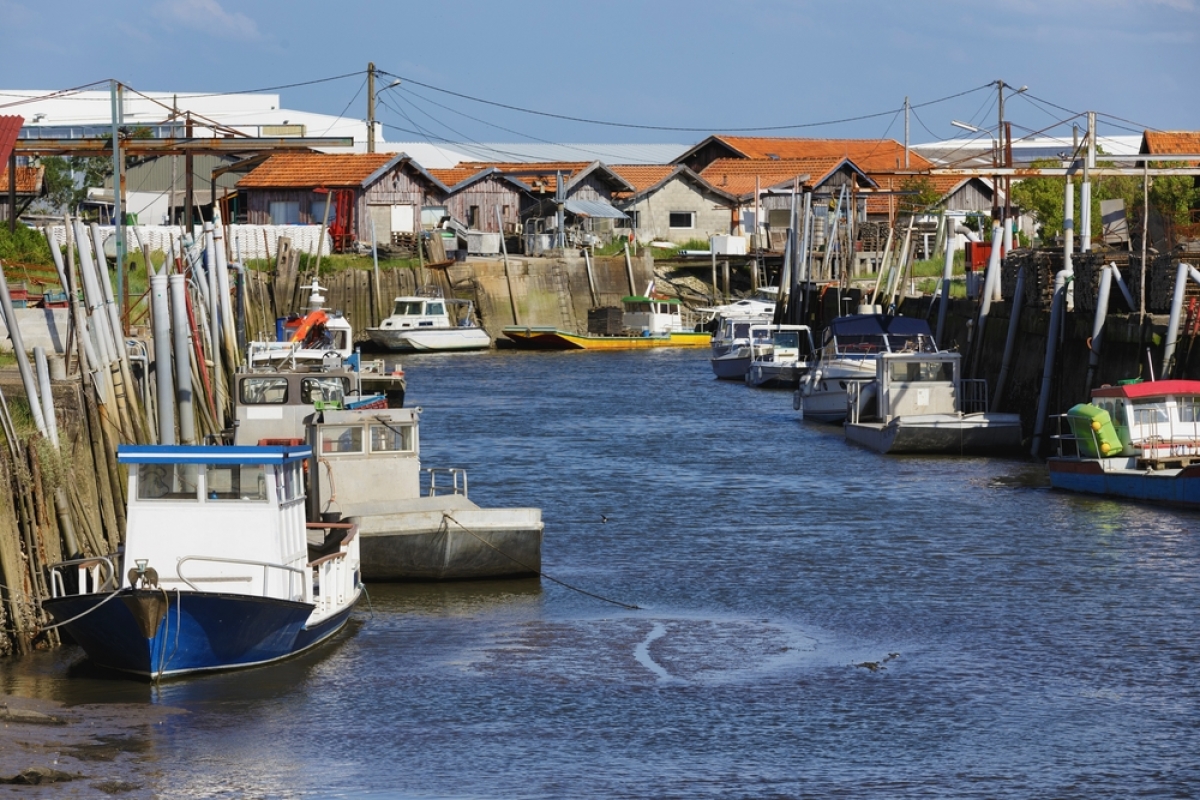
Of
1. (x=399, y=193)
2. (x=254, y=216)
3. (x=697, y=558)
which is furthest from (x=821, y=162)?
(x=697, y=558)

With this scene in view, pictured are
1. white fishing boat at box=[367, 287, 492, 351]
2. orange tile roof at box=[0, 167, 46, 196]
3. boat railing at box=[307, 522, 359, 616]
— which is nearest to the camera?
boat railing at box=[307, 522, 359, 616]

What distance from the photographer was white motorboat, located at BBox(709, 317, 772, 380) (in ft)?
185

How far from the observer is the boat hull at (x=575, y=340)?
70875 millimetres

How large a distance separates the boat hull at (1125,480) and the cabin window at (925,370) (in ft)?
22.4

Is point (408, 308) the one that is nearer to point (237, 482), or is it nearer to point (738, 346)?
point (738, 346)

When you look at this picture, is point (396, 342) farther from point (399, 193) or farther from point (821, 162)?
point (821, 162)

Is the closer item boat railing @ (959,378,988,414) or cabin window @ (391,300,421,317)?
boat railing @ (959,378,988,414)

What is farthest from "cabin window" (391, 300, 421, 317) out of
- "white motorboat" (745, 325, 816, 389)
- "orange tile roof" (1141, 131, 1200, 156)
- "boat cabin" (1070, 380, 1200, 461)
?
"boat cabin" (1070, 380, 1200, 461)

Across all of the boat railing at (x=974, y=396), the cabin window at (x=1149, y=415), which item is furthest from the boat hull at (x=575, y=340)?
the cabin window at (x=1149, y=415)

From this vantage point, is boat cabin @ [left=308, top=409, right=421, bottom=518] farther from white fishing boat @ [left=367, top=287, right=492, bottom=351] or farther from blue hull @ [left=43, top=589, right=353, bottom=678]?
white fishing boat @ [left=367, top=287, right=492, bottom=351]

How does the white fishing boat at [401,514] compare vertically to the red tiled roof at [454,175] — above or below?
below

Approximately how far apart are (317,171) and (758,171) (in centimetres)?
2558

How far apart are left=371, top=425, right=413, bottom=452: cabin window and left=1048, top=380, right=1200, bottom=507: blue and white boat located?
12.2 meters

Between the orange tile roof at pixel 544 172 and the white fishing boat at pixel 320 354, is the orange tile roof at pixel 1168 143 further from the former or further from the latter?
the orange tile roof at pixel 544 172
